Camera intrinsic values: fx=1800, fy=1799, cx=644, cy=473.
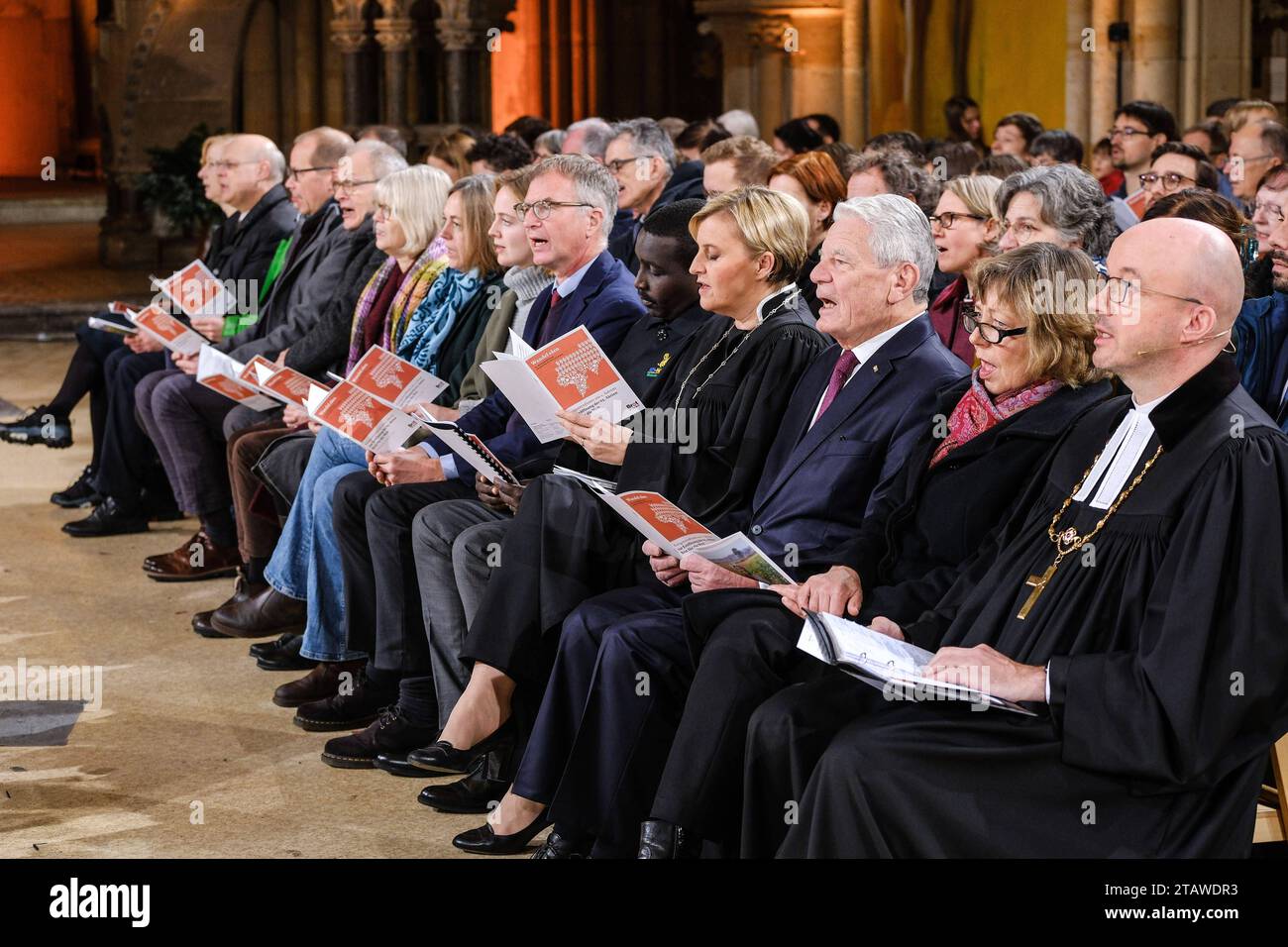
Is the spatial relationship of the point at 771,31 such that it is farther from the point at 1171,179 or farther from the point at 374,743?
the point at 374,743

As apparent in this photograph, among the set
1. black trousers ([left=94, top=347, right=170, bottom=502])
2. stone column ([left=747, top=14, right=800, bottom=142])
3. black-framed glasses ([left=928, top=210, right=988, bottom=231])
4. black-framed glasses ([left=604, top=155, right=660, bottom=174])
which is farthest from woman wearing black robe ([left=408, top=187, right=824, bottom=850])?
stone column ([left=747, top=14, right=800, bottom=142])

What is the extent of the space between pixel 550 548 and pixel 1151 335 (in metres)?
1.85

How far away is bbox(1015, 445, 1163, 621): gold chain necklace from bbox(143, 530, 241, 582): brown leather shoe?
4644 mm

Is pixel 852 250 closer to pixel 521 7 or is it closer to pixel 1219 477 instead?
pixel 1219 477

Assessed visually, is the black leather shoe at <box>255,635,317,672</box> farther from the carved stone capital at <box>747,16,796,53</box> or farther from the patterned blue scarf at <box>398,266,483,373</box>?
the carved stone capital at <box>747,16,796,53</box>

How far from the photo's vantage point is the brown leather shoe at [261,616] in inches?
264

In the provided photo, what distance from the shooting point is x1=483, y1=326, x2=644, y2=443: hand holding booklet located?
4.70m

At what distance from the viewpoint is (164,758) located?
5375 millimetres

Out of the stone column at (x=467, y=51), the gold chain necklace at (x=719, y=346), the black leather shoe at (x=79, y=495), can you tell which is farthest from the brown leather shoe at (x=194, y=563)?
the stone column at (x=467, y=51)

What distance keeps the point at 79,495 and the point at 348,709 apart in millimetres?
3835

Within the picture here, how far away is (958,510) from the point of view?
4.00 metres

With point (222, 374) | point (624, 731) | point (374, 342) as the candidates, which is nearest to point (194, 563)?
point (222, 374)

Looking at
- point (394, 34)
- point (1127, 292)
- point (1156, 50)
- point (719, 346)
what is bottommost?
point (719, 346)

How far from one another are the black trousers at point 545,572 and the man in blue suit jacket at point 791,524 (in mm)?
223
